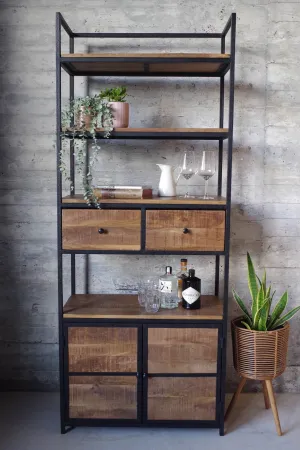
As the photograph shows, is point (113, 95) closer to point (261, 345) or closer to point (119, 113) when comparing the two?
point (119, 113)

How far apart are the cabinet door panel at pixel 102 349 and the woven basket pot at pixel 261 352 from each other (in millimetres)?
566

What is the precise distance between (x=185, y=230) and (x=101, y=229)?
41cm

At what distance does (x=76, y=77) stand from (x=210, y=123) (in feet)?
2.65

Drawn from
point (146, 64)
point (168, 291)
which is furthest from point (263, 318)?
point (146, 64)

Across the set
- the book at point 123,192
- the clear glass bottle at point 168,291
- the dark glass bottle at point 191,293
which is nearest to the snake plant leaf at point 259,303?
the dark glass bottle at point 191,293

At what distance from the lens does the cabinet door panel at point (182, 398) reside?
2.53m

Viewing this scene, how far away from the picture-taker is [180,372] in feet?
8.30

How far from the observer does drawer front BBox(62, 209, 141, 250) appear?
96.3 inches

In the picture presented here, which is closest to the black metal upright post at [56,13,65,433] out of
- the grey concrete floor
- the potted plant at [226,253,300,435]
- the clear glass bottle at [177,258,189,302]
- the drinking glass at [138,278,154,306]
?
the grey concrete floor

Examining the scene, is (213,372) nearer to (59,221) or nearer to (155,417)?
(155,417)

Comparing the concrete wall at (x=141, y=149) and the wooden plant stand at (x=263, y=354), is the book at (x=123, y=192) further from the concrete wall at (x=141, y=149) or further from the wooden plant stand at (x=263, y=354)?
the wooden plant stand at (x=263, y=354)

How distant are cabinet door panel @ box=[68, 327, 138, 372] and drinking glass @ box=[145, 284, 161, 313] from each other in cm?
13

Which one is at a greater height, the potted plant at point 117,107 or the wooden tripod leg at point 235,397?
the potted plant at point 117,107

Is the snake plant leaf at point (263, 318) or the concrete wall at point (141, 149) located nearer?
the snake plant leaf at point (263, 318)
